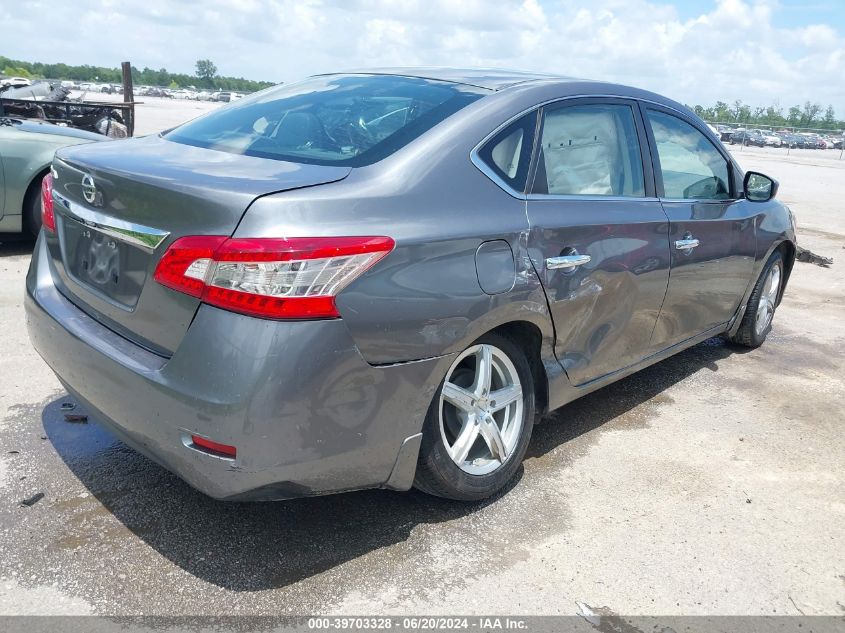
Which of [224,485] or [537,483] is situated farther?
[537,483]

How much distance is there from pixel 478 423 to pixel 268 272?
3.81 ft

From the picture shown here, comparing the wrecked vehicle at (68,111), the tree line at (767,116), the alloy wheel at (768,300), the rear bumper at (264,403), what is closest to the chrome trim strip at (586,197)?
the rear bumper at (264,403)

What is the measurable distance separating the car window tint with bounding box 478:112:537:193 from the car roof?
0.74ft

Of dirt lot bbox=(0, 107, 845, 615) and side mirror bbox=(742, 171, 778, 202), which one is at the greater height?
side mirror bbox=(742, 171, 778, 202)

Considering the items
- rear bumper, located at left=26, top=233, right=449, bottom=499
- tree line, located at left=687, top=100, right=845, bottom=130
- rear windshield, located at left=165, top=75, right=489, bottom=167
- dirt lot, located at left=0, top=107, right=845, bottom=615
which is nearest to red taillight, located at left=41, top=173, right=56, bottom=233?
rear windshield, located at left=165, top=75, right=489, bottom=167

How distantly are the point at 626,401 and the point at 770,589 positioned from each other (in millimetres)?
1768

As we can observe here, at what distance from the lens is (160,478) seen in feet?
10.6

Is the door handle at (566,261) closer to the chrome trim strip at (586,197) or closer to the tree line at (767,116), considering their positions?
the chrome trim strip at (586,197)

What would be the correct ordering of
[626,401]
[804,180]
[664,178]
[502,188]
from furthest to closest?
[804,180], [626,401], [664,178], [502,188]

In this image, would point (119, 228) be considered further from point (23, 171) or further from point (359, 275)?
point (23, 171)

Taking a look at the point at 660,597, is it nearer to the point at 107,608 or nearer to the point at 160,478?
the point at 107,608

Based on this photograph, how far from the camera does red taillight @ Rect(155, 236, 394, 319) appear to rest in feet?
7.43

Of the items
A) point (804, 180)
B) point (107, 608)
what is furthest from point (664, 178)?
point (804, 180)

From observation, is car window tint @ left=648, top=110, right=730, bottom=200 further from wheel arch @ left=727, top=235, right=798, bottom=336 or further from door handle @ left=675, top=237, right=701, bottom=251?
wheel arch @ left=727, top=235, right=798, bottom=336
